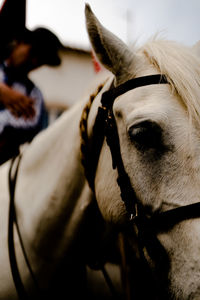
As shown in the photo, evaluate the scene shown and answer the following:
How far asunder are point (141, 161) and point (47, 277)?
0.86 m

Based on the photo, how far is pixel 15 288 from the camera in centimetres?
150

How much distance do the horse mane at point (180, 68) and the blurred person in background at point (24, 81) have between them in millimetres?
1029

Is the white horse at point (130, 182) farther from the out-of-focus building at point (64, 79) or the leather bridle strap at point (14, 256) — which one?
the out-of-focus building at point (64, 79)

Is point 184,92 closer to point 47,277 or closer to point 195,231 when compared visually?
point 195,231

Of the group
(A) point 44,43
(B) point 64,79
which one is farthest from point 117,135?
(B) point 64,79

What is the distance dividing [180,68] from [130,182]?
1.57ft

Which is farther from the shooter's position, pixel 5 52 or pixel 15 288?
pixel 5 52

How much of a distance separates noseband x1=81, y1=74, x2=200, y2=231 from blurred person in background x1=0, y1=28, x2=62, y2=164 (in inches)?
32.3

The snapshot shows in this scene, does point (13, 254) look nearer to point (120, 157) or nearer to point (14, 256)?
point (14, 256)

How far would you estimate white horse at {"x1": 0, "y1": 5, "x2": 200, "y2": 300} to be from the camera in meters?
0.96

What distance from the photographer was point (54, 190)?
1.50 metres

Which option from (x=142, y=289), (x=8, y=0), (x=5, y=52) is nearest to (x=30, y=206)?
(x=142, y=289)

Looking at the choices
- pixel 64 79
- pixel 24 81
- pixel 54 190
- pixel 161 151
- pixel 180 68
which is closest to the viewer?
pixel 161 151

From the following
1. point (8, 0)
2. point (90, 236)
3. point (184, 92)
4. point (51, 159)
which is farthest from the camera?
point (8, 0)
